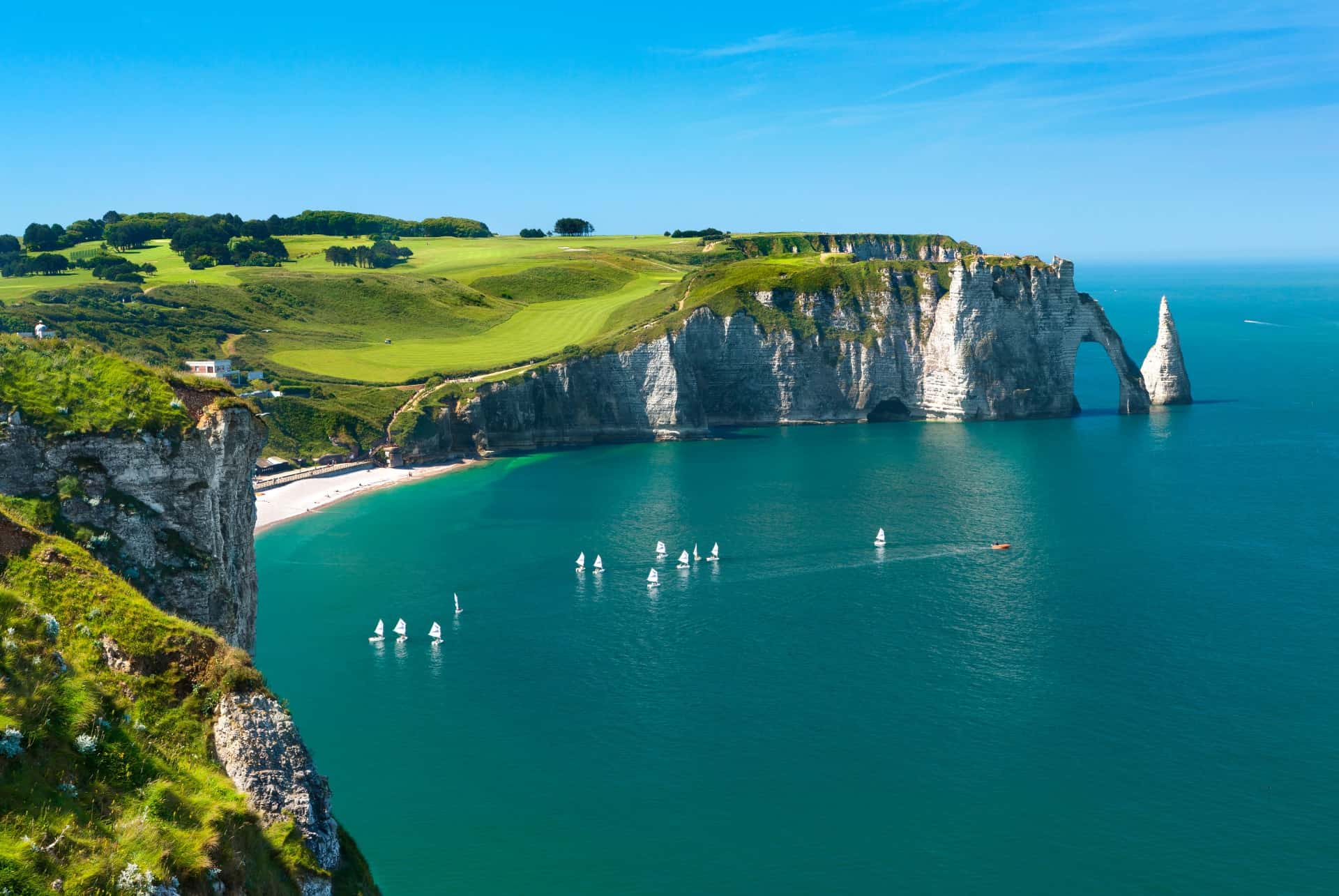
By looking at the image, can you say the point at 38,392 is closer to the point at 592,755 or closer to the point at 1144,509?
the point at 592,755

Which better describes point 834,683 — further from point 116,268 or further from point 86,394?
point 116,268

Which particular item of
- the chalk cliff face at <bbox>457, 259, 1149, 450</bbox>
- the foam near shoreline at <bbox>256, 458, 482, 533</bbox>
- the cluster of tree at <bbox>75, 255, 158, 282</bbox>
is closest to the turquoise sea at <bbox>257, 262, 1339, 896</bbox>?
the foam near shoreline at <bbox>256, 458, 482, 533</bbox>

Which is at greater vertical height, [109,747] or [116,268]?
[116,268]

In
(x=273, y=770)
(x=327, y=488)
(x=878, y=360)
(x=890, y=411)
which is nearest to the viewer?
(x=273, y=770)

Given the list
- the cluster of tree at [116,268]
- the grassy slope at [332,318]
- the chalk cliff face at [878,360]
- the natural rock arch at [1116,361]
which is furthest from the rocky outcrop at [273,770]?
the cluster of tree at [116,268]

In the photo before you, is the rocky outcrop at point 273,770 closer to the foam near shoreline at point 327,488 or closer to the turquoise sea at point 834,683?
the turquoise sea at point 834,683

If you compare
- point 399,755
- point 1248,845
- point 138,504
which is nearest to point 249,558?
point 138,504

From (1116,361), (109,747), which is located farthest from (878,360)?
(109,747)
